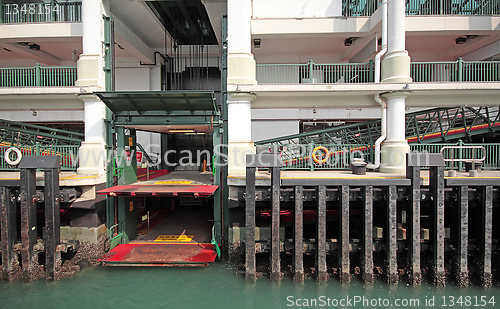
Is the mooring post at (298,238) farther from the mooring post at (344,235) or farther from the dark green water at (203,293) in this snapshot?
the mooring post at (344,235)

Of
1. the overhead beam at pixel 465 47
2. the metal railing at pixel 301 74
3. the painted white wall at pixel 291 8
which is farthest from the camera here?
the metal railing at pixel 301 74

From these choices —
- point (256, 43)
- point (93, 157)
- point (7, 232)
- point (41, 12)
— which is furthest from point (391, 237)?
point (41, 12)

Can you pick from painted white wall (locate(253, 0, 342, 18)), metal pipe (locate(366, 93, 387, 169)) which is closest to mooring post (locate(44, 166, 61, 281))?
painted white wall (locate(253, 0, 342, 18))

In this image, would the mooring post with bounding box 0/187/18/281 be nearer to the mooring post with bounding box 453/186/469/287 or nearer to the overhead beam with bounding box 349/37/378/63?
the mooring post with bounding box 453/186/469/287

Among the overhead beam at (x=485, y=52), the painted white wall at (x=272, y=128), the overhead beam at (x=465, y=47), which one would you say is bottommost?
the painted white wall at (x=272, y=128)

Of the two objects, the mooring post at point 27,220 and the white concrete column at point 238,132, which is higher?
the white concrete column at point 238,132

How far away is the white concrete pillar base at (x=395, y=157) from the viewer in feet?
31.1

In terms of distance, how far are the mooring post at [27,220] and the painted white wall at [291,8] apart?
11.3 metres

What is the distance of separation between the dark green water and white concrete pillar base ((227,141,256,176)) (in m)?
3.67

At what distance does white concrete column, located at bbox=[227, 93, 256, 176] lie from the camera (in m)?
9.06

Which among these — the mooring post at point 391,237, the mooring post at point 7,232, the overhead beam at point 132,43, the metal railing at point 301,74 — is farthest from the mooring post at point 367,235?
the overhead beam at point 132,43

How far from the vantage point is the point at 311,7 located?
11.7 meters

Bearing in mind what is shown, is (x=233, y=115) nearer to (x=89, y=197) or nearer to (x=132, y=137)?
(x=132, y=137)

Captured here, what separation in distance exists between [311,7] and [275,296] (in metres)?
12.7
